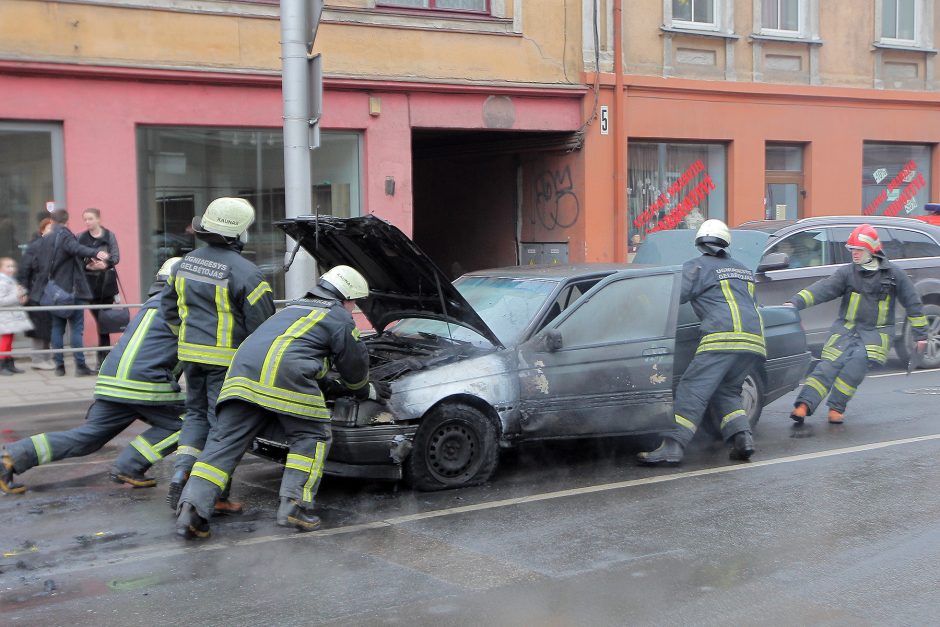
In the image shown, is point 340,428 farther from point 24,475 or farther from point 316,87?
point 316,87

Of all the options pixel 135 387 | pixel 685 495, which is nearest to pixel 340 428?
pixel 135 387

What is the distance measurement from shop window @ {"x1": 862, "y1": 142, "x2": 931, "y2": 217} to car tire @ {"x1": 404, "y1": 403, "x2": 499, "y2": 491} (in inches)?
559

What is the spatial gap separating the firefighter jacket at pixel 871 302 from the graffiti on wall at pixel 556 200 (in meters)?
7.42

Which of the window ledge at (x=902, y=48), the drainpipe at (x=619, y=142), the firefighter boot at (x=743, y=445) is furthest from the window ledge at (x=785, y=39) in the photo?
the firefighter boot at (x=743, y=445)

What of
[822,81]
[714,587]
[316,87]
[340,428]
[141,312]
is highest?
[822,81]

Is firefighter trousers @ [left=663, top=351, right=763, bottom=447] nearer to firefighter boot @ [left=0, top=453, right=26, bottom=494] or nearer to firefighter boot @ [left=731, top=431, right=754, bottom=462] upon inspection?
firefighter boot @ [left=731, top=431, right=754, bottom=462]

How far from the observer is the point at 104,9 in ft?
42.0

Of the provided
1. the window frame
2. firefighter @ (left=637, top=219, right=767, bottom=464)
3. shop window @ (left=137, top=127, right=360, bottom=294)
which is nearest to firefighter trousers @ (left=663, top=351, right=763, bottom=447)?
firefighter @ (left=637, top=219, right=767, bottom=464)

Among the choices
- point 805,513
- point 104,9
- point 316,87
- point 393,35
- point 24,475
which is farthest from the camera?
point 393,35

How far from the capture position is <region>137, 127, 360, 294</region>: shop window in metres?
13.4

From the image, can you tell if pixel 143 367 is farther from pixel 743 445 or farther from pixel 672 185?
pixel 672 185

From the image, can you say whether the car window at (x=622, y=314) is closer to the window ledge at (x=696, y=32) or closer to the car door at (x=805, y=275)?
the car door at (x=805, y=275)

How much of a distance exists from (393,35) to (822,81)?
800 centimetres

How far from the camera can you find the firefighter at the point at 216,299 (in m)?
6.13
